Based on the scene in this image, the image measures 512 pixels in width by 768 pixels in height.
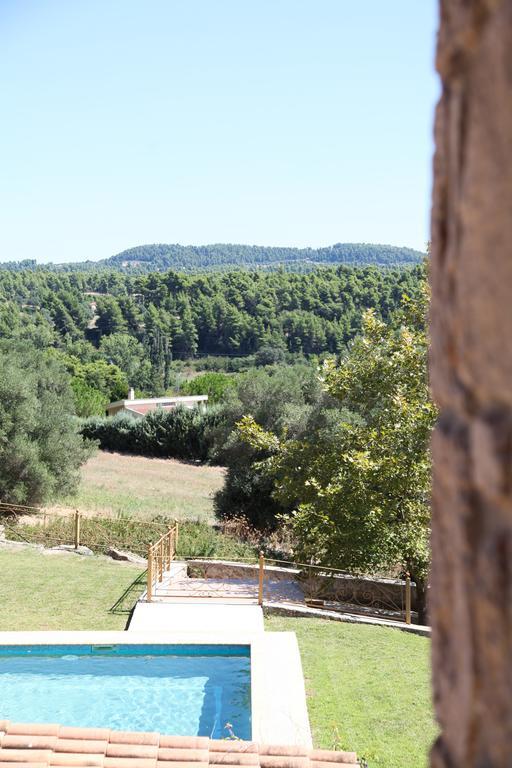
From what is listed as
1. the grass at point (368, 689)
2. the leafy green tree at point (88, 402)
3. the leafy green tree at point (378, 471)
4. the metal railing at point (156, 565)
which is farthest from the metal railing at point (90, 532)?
the leafy green tree at point (88, 402)

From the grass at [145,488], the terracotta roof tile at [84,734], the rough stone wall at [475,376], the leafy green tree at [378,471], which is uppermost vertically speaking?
the rough stone wall at [475,376]

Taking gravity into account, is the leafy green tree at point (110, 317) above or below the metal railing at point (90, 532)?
above

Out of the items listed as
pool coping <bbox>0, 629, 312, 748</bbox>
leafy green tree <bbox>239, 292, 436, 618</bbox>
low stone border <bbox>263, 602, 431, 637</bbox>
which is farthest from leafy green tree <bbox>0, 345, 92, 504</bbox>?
pool coping <bbox>0, 629, 312, 748</bbox>

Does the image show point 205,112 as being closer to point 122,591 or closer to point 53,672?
point 122,591

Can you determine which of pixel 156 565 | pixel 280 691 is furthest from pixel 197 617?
pixel 280 691

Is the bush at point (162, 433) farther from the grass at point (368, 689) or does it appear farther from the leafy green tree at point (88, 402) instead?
the grass at point (368, 689)

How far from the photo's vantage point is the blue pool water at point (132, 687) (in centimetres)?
820

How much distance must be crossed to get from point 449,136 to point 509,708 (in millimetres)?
537

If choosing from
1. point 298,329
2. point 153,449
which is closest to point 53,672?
point 153,449

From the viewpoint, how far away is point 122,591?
12.5 metres

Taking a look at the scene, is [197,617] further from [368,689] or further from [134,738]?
[134,738]

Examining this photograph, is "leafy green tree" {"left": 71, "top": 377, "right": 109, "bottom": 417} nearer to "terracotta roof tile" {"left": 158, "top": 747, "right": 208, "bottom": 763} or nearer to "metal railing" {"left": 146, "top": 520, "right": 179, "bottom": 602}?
"metal railing" {"left": 146, "top": 520, "right": 179, "bottom": 602}

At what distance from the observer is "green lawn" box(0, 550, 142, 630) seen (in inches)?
435

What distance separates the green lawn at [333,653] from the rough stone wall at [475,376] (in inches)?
263
